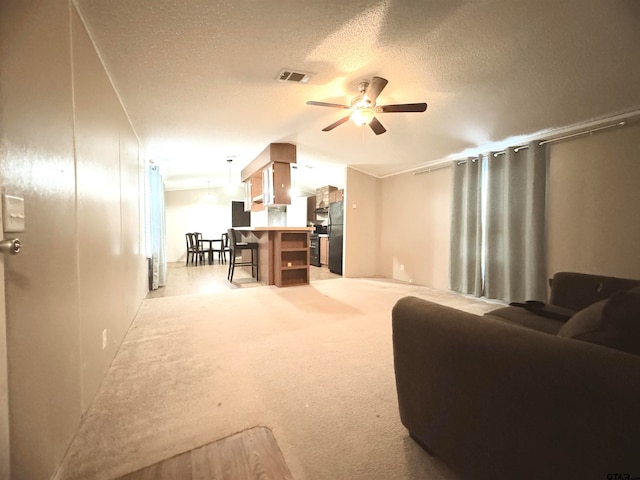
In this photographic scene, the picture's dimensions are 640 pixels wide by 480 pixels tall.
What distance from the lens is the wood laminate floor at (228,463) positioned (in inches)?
41.4

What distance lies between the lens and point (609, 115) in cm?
260

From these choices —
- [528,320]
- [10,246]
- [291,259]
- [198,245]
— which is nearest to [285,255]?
[291,259]

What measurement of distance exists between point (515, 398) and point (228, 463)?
1.15 meters

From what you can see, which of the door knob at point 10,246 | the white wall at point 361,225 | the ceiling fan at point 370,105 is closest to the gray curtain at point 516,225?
the ceiling fan at point 370,105

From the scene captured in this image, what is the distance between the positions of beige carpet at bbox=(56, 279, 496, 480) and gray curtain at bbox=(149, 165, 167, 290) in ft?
5.18

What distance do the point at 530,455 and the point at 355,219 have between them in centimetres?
487

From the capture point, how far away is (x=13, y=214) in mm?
838

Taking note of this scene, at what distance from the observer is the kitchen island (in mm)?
4512

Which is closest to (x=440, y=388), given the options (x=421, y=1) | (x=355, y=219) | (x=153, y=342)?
(x=421, y=1)

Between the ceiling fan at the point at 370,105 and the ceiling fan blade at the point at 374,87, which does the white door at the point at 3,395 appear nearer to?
the ceiling fan at the point at 370,105

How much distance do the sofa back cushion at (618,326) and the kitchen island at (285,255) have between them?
3.96m

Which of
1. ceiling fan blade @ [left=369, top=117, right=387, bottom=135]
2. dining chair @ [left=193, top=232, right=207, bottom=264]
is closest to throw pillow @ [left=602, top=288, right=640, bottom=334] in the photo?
ceiling fan blade @ [left=369, top=117, right=387, bottom=135]

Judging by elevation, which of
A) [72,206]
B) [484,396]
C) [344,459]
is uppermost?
[72,206]

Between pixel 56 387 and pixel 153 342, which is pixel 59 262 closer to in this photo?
pixel 56 387
